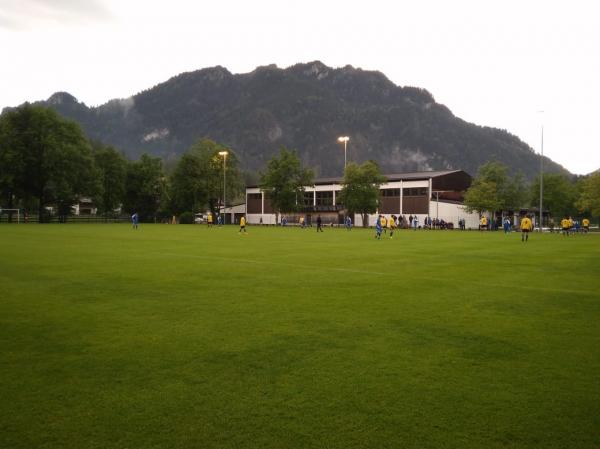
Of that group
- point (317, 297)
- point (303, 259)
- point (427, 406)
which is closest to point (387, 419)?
point (427, 406)

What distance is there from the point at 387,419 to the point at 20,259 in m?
17.4

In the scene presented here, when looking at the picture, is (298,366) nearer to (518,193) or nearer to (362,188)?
(362,188)

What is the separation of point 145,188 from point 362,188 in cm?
4330

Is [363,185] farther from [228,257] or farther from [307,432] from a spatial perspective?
[307,432]

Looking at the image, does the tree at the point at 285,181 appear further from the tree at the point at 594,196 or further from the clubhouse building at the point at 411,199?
the tree at the point at 594,196

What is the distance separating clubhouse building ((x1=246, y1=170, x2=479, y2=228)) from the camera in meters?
76.9

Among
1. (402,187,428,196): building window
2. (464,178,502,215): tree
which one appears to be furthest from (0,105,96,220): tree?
(464,178,502,215): tree

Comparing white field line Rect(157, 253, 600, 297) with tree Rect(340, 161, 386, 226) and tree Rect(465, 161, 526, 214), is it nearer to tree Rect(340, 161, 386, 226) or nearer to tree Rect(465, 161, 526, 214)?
tree Rect(340, 161, 386, 226)

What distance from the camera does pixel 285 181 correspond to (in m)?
81.2

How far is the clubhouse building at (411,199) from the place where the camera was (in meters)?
76.9

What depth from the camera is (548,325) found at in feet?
24.8

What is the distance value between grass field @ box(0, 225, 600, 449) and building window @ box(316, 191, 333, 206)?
78.2 meters

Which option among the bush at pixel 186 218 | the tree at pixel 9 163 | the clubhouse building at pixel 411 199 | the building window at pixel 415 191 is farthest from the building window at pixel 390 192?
the tree at pixel 9 163

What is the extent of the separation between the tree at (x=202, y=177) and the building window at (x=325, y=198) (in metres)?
15.3
